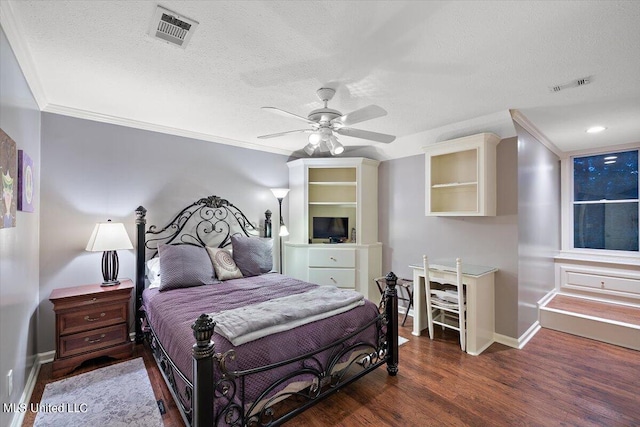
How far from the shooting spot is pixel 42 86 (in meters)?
2.42

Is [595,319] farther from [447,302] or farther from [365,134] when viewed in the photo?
[365,134]

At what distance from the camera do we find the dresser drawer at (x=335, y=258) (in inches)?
170

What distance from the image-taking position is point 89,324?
2643mm

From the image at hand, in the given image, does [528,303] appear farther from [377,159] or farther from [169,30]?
[169,30]

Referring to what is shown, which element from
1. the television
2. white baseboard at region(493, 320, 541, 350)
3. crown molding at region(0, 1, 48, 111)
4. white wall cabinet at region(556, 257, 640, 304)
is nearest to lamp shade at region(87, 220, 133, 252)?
crown molding at region(0, 1, 48, 111)

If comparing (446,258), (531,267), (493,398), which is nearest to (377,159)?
(446,258)

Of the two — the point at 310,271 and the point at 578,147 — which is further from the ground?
the point at 578,147

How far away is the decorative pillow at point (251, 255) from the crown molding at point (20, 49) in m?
2.26

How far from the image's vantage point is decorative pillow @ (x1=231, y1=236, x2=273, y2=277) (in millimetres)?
3545

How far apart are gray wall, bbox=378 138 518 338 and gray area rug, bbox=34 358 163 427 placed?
3367mm

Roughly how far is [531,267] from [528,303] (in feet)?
1.43

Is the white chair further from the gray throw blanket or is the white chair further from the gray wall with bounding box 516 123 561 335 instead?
the gray throw blanket

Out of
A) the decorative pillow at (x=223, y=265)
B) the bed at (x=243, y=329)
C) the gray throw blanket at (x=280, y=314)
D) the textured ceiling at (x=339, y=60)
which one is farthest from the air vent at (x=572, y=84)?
the decorative pillow at (x=223, y=265)

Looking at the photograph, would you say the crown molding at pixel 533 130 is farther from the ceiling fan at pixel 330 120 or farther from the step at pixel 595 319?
the step at pixel 595 319
